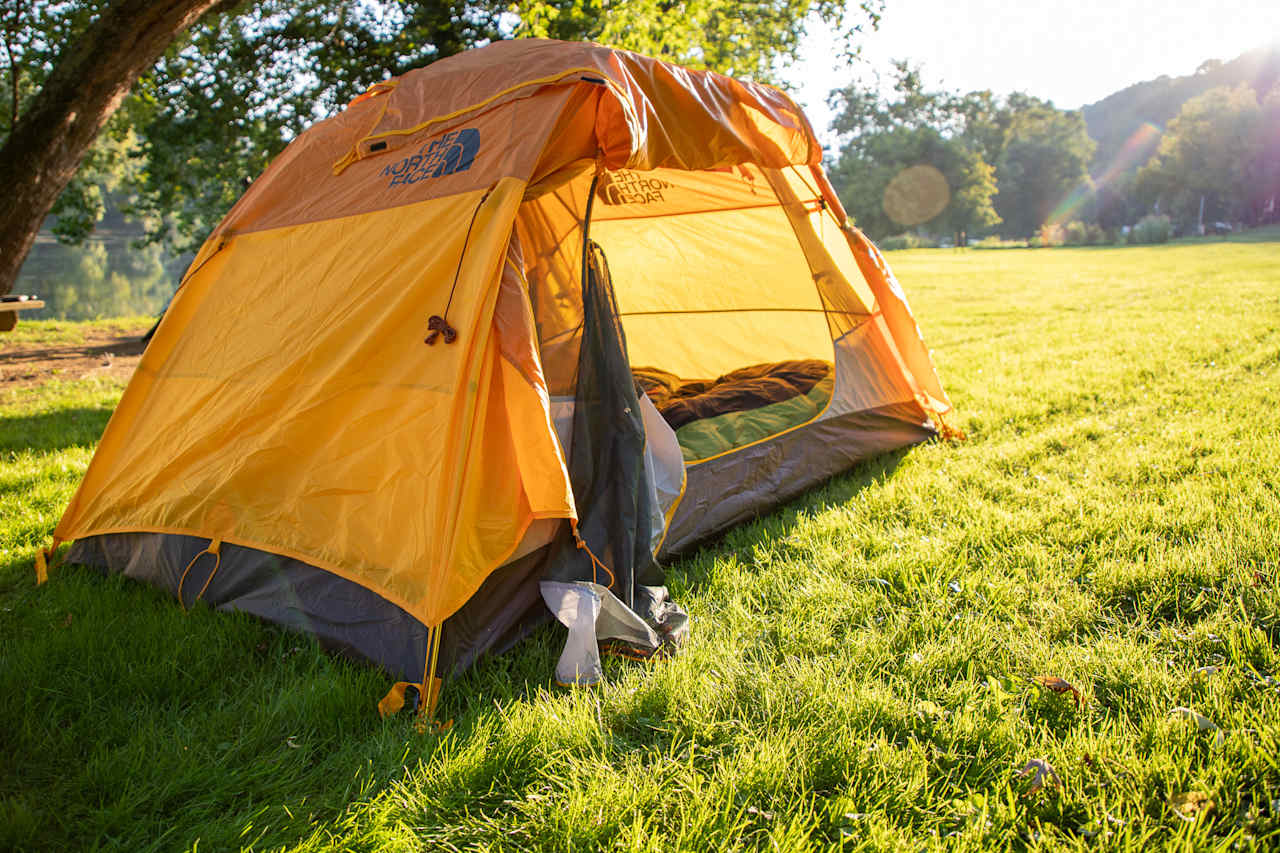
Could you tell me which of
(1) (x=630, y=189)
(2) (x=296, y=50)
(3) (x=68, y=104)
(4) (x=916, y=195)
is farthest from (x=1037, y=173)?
(3) (x=68, y=104)

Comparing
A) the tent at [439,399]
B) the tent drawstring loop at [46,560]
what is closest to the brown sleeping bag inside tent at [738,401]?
the tent at [439,399]

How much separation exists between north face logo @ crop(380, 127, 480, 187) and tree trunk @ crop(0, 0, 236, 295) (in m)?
3.01

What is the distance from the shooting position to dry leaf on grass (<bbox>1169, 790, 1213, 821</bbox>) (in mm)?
1636

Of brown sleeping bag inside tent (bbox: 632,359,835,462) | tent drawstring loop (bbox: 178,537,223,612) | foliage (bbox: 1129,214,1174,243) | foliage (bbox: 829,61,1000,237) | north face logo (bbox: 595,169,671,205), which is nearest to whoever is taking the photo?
tent drawstring loop (bbox: 178,537,223,612)

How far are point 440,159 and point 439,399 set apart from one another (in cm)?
93

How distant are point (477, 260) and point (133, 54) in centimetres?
386

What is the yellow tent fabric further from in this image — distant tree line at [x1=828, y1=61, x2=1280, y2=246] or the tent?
distant tree line at [x1=828, y1=61, x2=1280, y2=246]

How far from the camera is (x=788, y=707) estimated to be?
2072 mm

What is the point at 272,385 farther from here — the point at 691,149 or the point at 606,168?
the point at 691,149

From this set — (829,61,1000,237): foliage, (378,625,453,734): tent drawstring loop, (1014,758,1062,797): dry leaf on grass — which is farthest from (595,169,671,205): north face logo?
(829,61,1000,237): foliage

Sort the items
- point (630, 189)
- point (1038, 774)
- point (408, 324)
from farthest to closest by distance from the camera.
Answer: point (630, 189) → point (408, 324) → point (1038, 774)

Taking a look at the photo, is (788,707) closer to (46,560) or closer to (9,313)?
(46,560)

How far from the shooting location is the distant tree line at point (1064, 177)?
4106 cm

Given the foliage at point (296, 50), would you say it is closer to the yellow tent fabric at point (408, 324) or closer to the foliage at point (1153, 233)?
the yellow tent fabric at point (408, 324)
